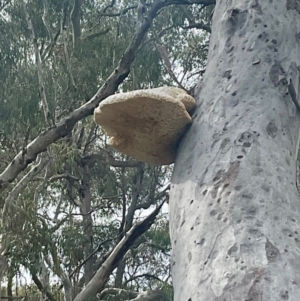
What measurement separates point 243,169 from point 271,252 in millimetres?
167

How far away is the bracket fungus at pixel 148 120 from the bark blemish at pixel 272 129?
0.58 feet

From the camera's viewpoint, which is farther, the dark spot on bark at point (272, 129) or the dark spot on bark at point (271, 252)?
the dark spot on bark at point (272, 129)

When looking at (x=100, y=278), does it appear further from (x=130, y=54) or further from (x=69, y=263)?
(x=130, y=54)

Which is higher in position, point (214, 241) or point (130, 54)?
point (130, 54)

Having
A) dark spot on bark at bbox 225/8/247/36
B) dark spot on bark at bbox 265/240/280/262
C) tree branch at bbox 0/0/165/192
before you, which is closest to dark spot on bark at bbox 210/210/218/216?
dark spot on bark at bbox 265/240/280/262

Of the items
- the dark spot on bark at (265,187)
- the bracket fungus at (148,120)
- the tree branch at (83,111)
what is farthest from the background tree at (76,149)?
the dark spot on bark at (265,187)

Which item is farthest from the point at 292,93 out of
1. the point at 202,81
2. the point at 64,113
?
the point at 64,113

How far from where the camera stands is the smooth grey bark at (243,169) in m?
0.76

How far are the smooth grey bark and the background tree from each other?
2.87m

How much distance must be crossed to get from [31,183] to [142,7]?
232 cm

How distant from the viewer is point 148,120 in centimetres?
122

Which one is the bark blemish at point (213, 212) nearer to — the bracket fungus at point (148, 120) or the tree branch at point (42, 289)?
the bracket fungus at point (148, 120)

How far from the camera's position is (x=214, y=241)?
0.82 m

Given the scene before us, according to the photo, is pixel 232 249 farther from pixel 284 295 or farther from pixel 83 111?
pixel 83 111
